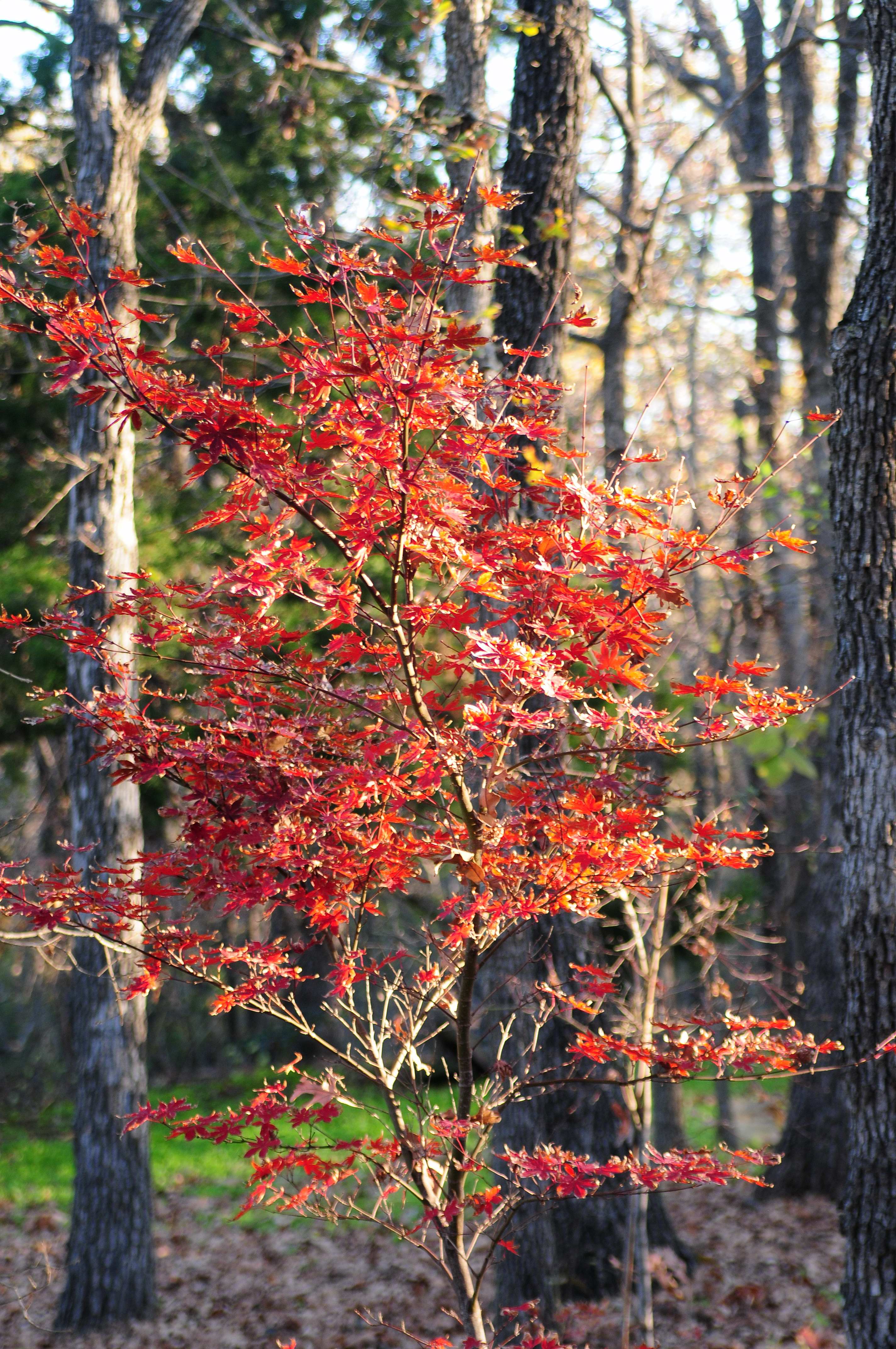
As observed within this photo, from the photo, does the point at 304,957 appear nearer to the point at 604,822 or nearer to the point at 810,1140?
the point at 810,1140

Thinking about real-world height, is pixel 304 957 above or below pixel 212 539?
below

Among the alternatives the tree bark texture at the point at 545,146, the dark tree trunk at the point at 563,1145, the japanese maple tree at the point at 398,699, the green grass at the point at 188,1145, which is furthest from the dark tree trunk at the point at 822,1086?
the japanese maple tree at the point at 398,699

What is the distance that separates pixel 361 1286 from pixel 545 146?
19.4ft

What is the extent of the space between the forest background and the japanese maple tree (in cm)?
141

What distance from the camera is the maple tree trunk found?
3395mm

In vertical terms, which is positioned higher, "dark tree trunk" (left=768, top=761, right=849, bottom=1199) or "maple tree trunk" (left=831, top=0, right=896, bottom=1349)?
"maple tree trunk" (left=831, top=0, right=896, bottom=1349)

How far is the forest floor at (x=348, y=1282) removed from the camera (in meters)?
5.12

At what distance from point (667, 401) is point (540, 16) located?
1324cm

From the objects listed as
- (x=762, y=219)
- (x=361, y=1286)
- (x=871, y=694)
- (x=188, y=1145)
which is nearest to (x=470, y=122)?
(x=871, y=694)

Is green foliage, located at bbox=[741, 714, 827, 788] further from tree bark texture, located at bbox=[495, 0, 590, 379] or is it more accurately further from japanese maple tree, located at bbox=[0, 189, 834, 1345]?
japanese maple tree, located at bbox=[0, 189, 834, 1345]

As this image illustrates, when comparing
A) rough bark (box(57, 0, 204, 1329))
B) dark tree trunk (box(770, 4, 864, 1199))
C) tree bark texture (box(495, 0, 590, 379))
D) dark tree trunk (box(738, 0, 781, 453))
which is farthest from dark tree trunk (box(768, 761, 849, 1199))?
rough bark (box(57, 0, 204, 1329))

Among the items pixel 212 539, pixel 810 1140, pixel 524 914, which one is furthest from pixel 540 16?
pixel 810 1140

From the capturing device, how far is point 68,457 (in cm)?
500

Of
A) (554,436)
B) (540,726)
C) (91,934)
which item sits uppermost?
(554,436)
